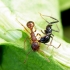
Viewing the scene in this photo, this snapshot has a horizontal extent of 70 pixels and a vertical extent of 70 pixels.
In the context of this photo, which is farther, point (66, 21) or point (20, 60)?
point (66, 21)

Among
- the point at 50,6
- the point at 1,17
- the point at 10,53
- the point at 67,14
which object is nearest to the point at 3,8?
the point at 1,17

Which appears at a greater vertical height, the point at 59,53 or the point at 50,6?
the point at 50,6

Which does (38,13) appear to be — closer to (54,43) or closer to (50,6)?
(50,6)

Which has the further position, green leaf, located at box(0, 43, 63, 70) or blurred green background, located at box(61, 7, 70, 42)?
blurred green background, located at box(61, 7, 70, 42)

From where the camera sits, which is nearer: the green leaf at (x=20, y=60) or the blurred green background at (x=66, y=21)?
the green leaf at (x=20, y=60)

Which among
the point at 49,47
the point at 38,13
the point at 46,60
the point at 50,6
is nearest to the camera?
the point at 46,60

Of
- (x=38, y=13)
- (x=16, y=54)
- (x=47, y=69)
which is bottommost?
(x=47, y=69)

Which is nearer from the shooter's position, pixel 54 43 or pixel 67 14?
pixel 54 43

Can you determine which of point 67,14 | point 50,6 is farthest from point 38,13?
point 67,14

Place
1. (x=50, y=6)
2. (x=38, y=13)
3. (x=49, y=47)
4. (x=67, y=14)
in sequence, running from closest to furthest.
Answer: (x=49, y=47), (x=38, y=13), (x=50, y=6), (x=67, y=14)

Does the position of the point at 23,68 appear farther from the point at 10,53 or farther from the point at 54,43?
the point at 54,43
